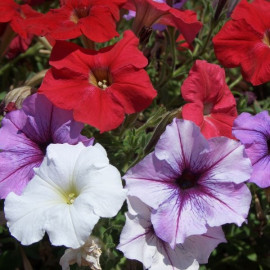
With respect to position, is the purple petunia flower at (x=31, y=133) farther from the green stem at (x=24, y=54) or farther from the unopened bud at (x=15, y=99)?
the green stem at (x=24, y=54)

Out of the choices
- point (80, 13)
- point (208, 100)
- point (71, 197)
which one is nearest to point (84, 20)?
point (80, 13)

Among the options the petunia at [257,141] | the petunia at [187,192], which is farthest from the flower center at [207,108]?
the petunia at [187,192]

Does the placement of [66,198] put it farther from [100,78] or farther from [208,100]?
[208,100]

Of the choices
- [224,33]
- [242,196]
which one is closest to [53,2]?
[224,33]

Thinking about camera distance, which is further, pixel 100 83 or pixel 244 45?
pixel 244 45

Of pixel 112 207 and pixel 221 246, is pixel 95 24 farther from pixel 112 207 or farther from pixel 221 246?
pixel 221 246

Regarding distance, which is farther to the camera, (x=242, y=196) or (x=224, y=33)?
(x=224, y=33)
